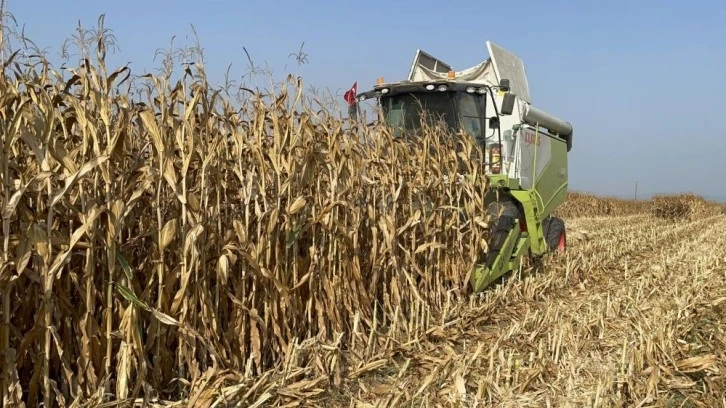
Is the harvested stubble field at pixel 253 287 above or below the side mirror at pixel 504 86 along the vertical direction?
below

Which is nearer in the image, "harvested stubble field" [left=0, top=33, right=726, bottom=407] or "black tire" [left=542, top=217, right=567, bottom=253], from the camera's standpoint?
"harvested stubble field" [left=0, top=33, right=726, bottom=407]

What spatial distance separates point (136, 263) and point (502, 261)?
399 centimetres

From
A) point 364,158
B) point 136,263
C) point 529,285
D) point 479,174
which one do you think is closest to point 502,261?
point 529,285

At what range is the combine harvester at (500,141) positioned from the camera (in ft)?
21.1

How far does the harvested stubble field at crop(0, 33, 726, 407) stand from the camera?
286 cm

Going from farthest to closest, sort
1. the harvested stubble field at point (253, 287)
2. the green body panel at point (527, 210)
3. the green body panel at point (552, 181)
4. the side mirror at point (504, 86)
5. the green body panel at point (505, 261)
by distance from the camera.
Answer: the green body panel at point (552, 181) → the side mirror at point (504, 86) → the green body panel at point (527, 210) → the green body panel at point (505, 261) → the harvested stubble field at point (253, 287)

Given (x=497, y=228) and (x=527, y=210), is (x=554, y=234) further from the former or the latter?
(x=497, y=228)

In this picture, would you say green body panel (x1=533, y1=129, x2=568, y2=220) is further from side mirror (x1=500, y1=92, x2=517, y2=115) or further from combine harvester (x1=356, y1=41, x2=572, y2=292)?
side mirror (x1=500, y1=92, x2=517, y2=115)

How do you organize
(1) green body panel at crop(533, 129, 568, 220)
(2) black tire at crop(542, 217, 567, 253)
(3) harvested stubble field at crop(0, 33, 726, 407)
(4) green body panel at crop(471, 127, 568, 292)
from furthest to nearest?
(2) black tire at crop(542, 217, 567, 253) → (1) green body panel at crop(533, 129, 568, 220) → (4) green body panel at crop(471, 127, 568, 292) → (3) harvested stubble field at crop(0, 33, 726, 407)

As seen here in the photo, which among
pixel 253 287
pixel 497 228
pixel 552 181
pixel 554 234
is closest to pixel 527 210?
pixel 497 228

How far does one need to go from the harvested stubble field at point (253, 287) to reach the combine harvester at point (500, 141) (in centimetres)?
92

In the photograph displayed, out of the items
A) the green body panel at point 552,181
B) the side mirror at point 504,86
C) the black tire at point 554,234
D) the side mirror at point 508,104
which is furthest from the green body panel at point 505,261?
the black tire at point 554,234

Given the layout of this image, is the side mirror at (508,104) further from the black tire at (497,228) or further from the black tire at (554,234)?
the black tire at (554,234)

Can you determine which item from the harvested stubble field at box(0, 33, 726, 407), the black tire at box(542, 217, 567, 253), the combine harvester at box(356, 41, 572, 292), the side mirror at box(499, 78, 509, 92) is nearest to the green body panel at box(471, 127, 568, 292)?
the combine harvester at box(356, 41, 572, 292)
